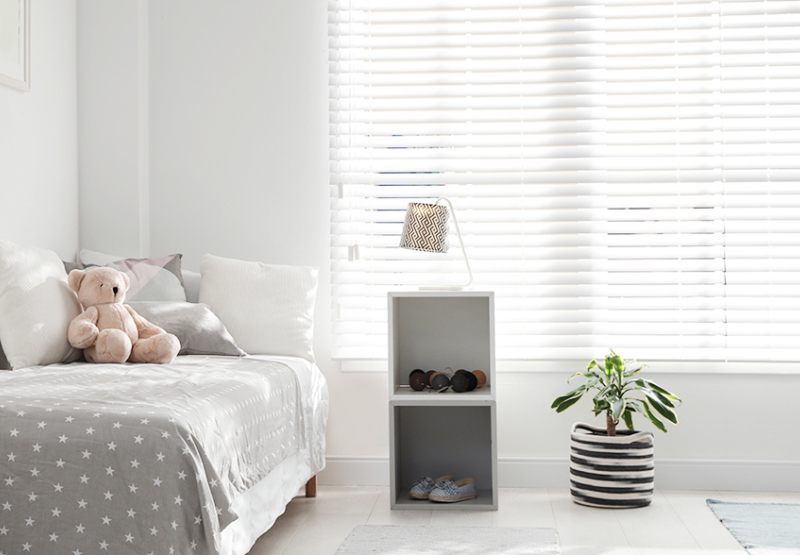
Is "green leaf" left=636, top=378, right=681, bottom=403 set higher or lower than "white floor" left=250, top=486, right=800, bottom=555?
higher

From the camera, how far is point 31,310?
83.9 inches

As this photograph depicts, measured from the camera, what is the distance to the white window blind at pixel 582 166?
2.90 m

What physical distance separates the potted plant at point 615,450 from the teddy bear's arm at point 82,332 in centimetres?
164

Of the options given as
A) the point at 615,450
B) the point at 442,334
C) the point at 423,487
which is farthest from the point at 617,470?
the point at 442,334

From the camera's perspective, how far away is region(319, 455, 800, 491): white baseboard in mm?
2850

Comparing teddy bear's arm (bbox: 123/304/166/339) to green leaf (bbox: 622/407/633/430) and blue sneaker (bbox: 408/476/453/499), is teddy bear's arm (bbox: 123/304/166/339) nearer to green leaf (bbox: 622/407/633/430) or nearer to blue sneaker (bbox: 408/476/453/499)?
blue sneaker (bbox: 408/476/453/499)

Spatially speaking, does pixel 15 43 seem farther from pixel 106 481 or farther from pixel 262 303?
pixel 106 481

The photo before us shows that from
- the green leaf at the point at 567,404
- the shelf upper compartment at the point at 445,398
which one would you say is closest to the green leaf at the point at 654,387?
the green leaf at the point at 567,404

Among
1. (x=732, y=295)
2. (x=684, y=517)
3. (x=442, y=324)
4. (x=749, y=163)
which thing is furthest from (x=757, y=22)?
(x=684, y=517)

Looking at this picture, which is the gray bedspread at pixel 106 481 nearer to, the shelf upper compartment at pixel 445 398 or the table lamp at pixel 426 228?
the shelf upper compartment at pixel 445 398

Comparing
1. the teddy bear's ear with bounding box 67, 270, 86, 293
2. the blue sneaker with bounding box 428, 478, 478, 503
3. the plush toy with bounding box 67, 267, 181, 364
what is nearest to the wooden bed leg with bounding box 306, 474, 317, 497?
the blue sneaker with bounding box 428, 478, 478, 503

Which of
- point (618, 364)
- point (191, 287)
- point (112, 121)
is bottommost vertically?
point (618, 364)

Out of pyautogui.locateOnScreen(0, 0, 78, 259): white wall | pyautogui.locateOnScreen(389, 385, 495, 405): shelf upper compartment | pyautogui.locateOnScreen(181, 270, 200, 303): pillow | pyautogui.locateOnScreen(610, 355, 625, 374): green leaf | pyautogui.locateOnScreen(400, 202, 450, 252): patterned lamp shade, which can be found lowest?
pyautogui.locateOnScreen(389, 385, 495, 405): shelf upper compartment

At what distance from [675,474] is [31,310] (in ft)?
7.96
